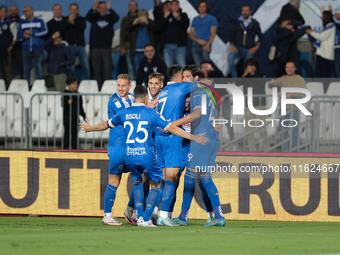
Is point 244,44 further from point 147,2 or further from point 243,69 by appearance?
point 147,2

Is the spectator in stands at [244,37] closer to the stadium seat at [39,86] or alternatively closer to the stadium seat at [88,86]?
the stadium seat at [88,86]

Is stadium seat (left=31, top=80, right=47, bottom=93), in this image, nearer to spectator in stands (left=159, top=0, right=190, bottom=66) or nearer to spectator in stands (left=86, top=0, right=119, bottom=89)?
spectator in stands (left=86, top=0, right=119, bottom=89)

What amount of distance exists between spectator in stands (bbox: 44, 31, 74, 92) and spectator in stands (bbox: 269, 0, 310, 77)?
4.67m

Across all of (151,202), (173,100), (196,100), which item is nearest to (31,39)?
(173,100)

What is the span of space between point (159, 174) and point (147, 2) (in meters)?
8.06

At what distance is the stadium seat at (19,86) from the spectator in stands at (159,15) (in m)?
3.16

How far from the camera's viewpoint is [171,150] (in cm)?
1122

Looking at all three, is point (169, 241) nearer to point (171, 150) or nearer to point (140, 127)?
point (140, 127)

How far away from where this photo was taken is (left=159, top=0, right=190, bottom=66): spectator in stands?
17.0m

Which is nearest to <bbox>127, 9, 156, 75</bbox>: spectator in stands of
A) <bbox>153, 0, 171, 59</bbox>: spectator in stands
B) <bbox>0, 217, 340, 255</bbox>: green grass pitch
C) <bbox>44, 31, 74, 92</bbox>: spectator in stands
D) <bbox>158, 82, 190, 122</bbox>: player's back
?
<bbox>153, 0, 171, 59</bbox>: spectator in stands

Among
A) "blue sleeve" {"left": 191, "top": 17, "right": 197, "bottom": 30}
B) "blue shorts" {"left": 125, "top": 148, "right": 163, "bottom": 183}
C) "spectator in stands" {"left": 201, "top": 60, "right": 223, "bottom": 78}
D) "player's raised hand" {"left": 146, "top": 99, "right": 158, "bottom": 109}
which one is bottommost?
"blue shorts" {"left": 125, "top": 148, "right": 163, "bottom": 183}

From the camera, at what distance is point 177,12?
16984mm

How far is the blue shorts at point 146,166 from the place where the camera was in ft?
34.9

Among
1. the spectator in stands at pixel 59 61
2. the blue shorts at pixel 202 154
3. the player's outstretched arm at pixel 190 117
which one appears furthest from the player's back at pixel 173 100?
the spectator in stands at pixel 59 61
